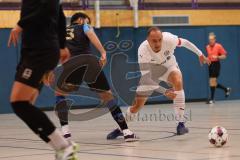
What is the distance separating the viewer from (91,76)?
9.27m

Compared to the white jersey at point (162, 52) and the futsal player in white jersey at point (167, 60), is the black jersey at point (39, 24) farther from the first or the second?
the white jersey at point (162, 52)

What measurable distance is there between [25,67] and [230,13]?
1813 cm

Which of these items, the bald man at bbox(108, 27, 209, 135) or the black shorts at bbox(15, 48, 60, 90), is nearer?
the black shorts at bbox(15, 48, 60, 90)

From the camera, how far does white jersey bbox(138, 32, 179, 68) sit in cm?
968

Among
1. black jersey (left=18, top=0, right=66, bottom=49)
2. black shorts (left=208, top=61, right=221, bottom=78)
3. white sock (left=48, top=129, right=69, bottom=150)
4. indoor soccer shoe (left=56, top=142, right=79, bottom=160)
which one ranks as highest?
black jersey (left=18, top=0, right=66, bottom=49)

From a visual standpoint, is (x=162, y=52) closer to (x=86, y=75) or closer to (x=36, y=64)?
(x=86, y=75)

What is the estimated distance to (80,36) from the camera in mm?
9289

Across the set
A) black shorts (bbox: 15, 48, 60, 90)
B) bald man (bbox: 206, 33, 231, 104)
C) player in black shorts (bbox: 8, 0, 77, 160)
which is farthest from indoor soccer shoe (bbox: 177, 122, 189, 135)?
bald man (bbox: 206, 33, 231, 104)

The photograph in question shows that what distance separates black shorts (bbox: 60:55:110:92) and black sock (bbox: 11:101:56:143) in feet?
11.1

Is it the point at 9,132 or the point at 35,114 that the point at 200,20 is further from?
the point at 35,114

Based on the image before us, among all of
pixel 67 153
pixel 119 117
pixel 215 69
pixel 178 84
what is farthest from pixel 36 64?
pixel 215 69

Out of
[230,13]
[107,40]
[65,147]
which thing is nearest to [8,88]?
[107,40]

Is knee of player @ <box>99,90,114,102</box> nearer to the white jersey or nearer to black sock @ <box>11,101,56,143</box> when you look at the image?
the white jersey

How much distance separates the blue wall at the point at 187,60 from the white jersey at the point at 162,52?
10.1 meters
